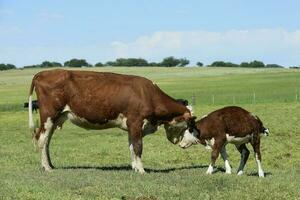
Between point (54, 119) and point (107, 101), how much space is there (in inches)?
57.7

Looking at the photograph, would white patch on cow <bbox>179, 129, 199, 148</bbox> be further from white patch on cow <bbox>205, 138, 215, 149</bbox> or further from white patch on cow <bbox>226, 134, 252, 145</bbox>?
white patch on cow <bbox>226, 134, 252, 145</bbox>

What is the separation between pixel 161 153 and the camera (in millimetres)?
23828

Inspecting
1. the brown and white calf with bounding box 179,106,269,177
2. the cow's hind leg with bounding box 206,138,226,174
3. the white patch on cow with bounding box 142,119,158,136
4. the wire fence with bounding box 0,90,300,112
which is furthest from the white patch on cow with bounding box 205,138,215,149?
the wire fence with bounding box 0,90,300,112

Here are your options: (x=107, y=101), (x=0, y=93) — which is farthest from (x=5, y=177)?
(x=0, y=93)

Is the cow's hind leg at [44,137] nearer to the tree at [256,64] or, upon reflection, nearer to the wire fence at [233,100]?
the wire fence at [233,100]

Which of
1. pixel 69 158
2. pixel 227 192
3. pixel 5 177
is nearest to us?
pixel 227 192

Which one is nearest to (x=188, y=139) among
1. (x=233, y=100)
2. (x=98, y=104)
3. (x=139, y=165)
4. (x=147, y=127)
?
(x=147, y=127)

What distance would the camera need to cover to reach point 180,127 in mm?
16109

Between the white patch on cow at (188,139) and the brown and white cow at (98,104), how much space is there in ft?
0.58

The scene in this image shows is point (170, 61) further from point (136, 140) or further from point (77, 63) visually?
point (136, 140)

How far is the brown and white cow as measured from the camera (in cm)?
1536

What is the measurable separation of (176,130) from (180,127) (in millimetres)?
184

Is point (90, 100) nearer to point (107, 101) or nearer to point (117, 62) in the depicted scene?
point (107, 101)

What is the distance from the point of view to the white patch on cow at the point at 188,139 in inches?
615
